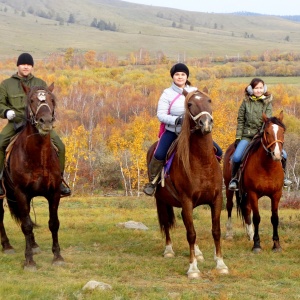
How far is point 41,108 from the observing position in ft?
25.2

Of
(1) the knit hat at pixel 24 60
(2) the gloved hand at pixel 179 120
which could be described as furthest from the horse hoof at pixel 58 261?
(1) the knit hat at pixel 24 60

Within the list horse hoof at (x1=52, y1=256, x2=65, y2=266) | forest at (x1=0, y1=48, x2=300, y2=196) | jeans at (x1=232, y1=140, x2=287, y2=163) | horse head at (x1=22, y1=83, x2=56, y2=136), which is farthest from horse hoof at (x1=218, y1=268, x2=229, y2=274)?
forest at (x1=0, y1=48, x2=300, y2=196)

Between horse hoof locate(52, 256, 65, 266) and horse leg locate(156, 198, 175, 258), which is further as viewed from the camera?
horse leg locate(156, 198, 175, 258)

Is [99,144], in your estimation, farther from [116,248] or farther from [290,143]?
[116,248]

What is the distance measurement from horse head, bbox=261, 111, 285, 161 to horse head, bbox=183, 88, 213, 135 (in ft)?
6.83

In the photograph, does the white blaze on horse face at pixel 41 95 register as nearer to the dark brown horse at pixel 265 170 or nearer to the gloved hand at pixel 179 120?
the gloved hand at pixel 179 120

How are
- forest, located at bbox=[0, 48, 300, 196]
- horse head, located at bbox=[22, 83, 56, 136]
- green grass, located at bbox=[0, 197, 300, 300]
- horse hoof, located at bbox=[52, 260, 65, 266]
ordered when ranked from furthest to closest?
forest, located at bbox=[0, 48, 300, 196] → horse hoof, located at bbox=[52, 260, 65, 266] → horse head, located at bbox=[22, 83, 56, 136] → green grass, located at bbox=[0, 197, 300, 300]

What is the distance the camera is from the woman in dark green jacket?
34.0 feet

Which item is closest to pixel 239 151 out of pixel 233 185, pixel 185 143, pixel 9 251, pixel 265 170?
pixel 233 185

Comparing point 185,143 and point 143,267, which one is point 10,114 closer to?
point 185,143

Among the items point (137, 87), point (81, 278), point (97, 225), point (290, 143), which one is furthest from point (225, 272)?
point (137, 87)

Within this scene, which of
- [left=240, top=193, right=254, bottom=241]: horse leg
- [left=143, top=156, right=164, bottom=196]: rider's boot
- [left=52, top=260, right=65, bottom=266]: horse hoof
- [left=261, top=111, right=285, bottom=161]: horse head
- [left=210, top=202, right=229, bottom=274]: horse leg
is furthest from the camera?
[left=240, top=193, right=254, bottom=241]: horse leg

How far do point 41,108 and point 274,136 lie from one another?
14.1 ft

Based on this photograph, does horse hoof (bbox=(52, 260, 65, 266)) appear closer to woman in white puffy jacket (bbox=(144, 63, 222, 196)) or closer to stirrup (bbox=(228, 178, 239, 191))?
woman in white puffy jacket (bbox=(144, 63, 222, 196))
